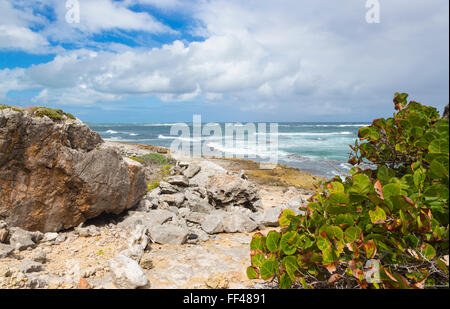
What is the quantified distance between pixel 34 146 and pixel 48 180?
724 mm

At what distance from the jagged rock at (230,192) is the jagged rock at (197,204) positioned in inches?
12.5

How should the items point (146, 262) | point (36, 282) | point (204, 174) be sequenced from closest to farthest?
1. point (36, 282)
2. point (146, 262)
3. point (204, 174)

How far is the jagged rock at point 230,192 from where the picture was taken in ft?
28.0

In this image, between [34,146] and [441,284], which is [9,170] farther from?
[441,284]

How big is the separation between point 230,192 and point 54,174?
464 cm

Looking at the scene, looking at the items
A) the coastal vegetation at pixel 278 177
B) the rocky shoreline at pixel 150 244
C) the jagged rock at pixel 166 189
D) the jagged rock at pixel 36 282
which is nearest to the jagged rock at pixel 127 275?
the rocky shoreline at pixel 150 244

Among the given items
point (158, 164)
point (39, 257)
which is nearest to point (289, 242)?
point (39, 257)

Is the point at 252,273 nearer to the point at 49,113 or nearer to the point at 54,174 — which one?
the point at 54,174

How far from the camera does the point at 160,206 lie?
313 inches

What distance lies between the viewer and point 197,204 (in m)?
8.27

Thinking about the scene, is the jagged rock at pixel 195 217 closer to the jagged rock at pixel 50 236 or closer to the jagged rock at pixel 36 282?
the jagged rock at pixel 50 236

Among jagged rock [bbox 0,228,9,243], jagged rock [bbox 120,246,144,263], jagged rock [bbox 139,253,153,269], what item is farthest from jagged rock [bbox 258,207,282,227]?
jagged rock [bbox 0,228,9,243]

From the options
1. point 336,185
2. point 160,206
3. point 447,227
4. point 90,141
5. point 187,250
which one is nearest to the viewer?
point 447,227
